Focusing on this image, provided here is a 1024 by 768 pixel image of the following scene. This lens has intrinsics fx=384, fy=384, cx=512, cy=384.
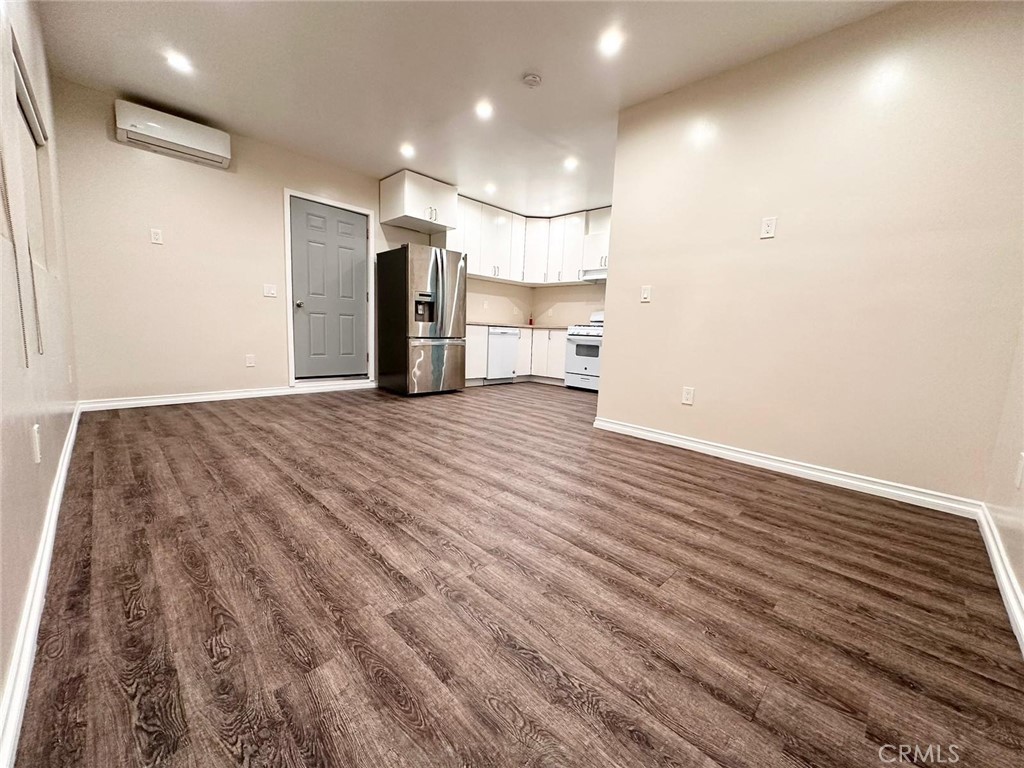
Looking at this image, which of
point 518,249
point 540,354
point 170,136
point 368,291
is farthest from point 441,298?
point 170,136

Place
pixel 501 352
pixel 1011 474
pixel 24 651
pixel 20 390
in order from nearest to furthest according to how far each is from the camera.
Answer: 1. pixel 24 651
2. pixel 20 390
3. pixel 1011 474
4. pixel 501 352

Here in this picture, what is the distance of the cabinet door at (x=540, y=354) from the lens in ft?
18.9

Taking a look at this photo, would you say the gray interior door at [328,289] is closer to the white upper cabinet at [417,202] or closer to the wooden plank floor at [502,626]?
the white upper cabinet at [417,202]

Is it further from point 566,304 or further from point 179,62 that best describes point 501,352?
point 179,62

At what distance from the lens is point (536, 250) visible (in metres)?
5.63

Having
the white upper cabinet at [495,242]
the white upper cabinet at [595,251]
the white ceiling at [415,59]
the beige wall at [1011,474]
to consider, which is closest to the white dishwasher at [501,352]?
the white upper cabinet at [495,242]

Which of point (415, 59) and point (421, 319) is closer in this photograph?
point (415, 59)

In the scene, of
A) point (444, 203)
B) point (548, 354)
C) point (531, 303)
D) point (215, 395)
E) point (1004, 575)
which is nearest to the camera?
point (1004, 575)

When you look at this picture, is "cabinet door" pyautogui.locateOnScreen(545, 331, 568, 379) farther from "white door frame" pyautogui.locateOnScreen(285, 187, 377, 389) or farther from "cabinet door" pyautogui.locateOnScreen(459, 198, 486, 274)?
"white door frame" pyautogui.locateOnScreen(285, 187, 377, 389)

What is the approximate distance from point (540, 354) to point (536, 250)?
5.01ft

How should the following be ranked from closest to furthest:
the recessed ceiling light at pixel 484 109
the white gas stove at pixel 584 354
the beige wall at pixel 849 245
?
1. the beige wall at pixel 849 245
2. the recessed ceiling light at pixel 484 109
3. the white gas stove at pixel 584 354

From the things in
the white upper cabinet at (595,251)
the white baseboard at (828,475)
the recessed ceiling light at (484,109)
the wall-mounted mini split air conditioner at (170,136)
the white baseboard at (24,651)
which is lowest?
the white baseboard at (24,651)

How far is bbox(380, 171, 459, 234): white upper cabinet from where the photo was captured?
4.13 meters

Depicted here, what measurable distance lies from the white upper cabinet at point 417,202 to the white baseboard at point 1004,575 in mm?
4673
